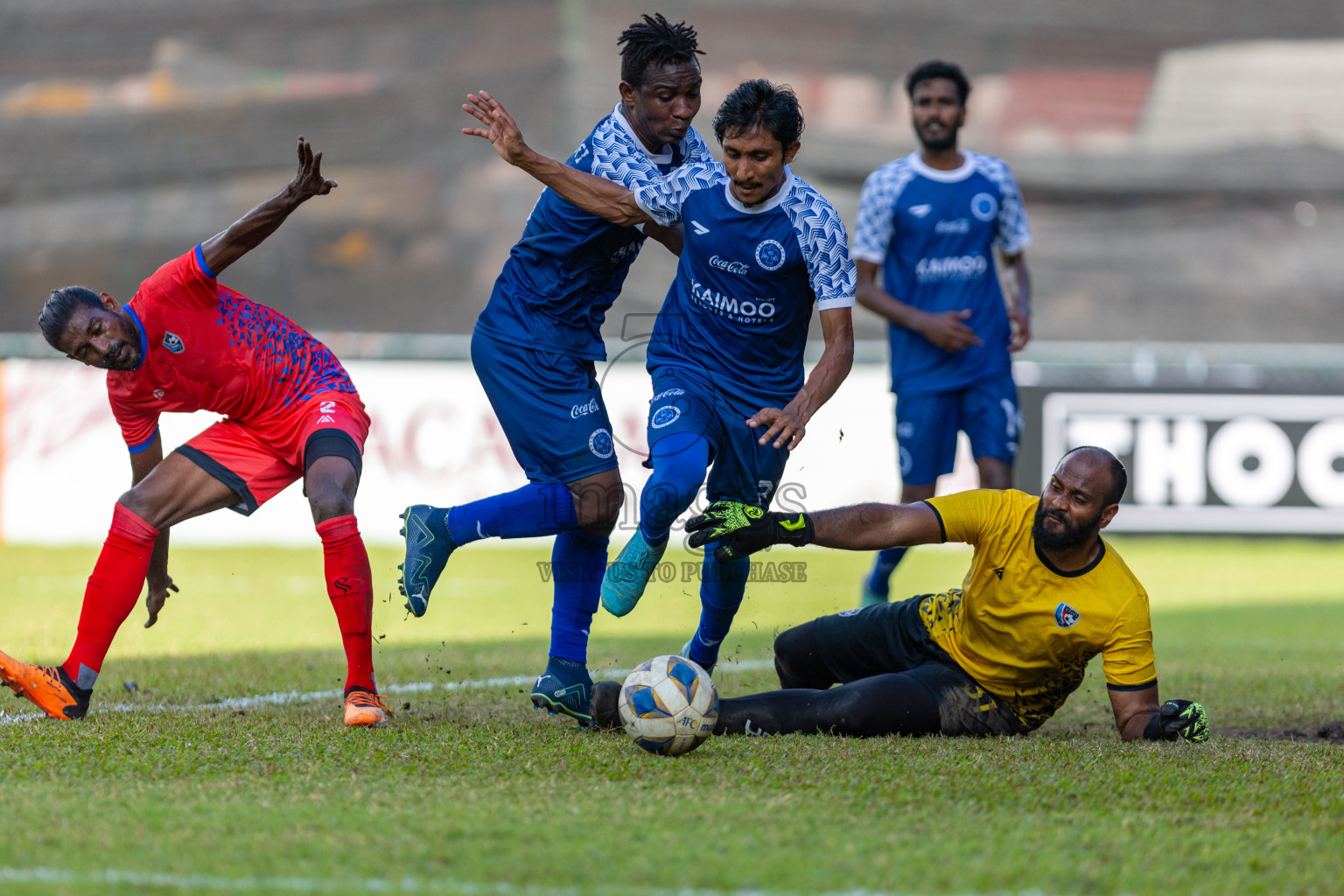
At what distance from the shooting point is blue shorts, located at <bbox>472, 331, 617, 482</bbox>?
5.81m

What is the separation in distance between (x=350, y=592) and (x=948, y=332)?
146 inches

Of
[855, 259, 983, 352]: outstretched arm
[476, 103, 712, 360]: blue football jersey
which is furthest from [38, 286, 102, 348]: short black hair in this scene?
[855, 259, 983, 352]: outstretched arm

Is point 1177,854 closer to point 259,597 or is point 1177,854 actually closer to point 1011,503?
point 1011,503

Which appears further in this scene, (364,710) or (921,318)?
(921,318)

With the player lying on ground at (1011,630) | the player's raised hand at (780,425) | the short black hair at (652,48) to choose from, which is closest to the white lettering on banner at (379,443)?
the short black hair at (652,48)

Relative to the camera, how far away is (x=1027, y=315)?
813cm

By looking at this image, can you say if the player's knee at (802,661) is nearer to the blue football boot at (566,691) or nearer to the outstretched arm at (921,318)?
the blue football boot at (566,691)

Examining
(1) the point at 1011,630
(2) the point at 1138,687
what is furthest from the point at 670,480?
(2) the point at 1138,687

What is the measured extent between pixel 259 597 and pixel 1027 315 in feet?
19.6

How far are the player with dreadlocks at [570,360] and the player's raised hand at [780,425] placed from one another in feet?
2.57

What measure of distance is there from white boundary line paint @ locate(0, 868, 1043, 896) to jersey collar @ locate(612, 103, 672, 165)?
11.1ft

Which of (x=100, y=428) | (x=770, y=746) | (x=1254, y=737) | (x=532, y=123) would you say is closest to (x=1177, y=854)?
(x=770, y=746)

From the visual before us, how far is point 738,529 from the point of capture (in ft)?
15.4

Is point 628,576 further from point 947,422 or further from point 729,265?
point 947,422
